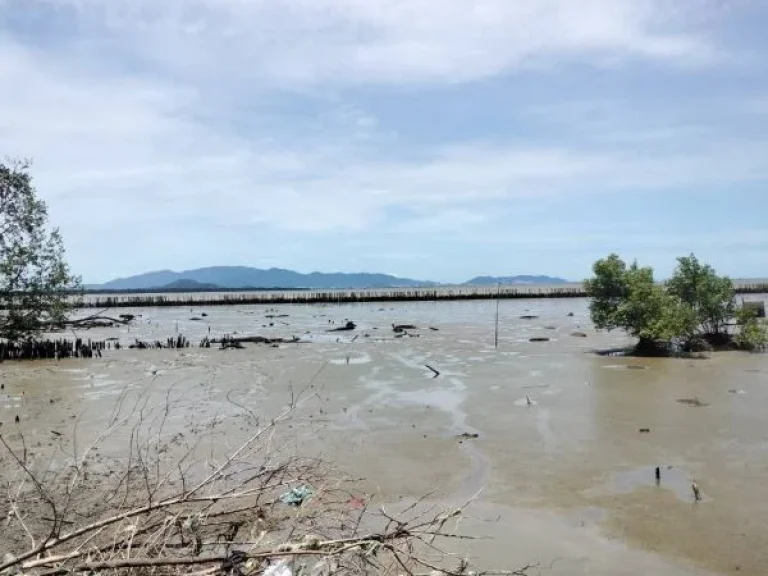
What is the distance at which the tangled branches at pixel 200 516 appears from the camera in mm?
3469

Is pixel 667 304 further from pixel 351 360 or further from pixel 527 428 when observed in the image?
pixel 527 428

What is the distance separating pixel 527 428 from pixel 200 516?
432 inches

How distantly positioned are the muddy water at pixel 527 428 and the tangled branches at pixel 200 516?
1108mm

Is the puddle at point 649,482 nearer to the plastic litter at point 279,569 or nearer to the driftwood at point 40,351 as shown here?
the plastic litter at point 279,569

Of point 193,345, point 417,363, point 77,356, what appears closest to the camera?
point 417,363

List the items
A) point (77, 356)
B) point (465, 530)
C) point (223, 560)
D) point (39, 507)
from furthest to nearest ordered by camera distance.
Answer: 1. point (77, 356)
2. point (39, 507)
3. point (465, 530)
4. point (223, 560)

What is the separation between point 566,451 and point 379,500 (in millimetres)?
4462

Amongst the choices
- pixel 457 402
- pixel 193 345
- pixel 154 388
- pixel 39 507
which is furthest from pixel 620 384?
pixel 193 345

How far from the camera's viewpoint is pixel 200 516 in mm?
4258

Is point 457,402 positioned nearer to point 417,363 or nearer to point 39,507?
point 417,363

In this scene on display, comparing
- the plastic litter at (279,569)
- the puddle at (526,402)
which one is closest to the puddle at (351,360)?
the puddle at (526,402)

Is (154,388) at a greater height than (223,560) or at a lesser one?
lesser

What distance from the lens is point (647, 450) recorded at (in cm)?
1219

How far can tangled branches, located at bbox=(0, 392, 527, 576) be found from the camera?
3469mm
